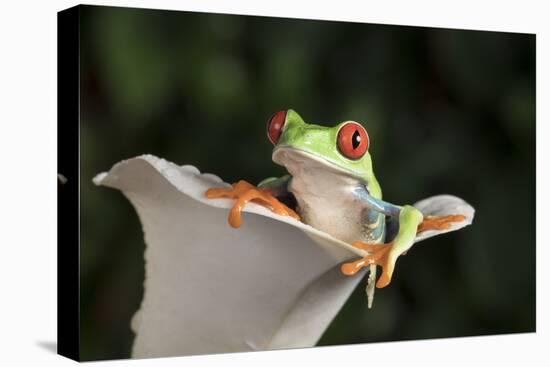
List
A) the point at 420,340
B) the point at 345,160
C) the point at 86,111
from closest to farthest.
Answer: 1. the point at 345,160
2. the point at 86,111
3. the point at 420,340

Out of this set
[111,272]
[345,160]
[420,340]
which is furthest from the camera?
[420,340]

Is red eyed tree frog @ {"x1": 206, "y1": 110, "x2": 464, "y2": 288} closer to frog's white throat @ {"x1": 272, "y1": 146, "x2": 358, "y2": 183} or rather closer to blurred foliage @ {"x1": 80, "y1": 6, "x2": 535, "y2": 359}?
frog's white throat @ {"x1": 272, "y1": 146, "x2": 358, "y2": 183}

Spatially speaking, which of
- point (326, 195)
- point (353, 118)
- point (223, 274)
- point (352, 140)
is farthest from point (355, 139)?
point (353, 118)

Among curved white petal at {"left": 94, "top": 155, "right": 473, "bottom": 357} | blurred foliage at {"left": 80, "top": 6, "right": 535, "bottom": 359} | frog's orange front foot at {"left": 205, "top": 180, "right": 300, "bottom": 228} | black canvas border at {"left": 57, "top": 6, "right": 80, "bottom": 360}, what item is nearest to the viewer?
frog's orange front foot at {"left": 205, "top": 180, "right": 300, "bottom": 228}

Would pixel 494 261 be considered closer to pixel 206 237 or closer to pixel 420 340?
pixel 420 340

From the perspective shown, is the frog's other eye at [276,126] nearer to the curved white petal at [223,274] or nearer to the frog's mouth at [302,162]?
the frog's mouth at [302,162]

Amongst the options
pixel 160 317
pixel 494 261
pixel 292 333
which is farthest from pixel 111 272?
pixel 494 261

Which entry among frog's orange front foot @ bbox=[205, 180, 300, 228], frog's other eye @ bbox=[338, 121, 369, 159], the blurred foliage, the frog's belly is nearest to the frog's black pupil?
frog's other eye @ bbox=[338, 121, 369, 159]
